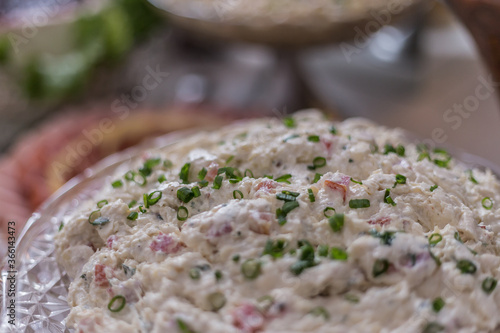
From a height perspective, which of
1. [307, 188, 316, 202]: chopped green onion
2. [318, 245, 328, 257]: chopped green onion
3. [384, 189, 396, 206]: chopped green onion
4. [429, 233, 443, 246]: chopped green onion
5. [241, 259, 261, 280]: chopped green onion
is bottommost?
[241, 259, 261, 280]: chopped green onion

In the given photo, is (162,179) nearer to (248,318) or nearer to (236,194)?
(236,194)

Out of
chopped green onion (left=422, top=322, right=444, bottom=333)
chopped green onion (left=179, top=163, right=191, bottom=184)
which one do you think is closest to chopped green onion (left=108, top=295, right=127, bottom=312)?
chopped green onion (left=179, top=163, right=191, bottom=184)

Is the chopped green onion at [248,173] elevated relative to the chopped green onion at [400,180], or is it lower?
lower

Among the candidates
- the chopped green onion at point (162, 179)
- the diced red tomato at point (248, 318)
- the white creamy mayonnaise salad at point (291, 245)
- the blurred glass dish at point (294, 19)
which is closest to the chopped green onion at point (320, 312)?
the white creamy mayonnaise salad at point (291, 245)

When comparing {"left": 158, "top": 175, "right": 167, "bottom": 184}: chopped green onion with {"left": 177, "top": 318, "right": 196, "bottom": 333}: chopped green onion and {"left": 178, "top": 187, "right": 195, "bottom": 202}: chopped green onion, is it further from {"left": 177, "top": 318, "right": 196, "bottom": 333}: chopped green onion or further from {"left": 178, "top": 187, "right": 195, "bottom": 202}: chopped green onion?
{"left": 177, "top": 318, "right": 196, "bottom": 333}: chopped green onion

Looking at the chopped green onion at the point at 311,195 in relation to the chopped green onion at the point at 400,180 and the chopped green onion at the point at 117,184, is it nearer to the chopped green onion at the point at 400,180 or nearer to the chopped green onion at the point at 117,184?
the chopped green onion at the point at 400,180

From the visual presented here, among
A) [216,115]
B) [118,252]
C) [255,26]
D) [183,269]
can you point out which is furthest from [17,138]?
[183,269]
